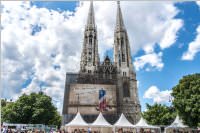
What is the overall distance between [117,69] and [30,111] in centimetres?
1836

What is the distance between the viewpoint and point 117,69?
49.6 m

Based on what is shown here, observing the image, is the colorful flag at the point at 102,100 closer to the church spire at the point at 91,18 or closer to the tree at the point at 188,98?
the tree at the point at 188,98

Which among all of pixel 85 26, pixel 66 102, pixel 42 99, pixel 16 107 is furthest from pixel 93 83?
pixel 85 26

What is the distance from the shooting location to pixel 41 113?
119ft

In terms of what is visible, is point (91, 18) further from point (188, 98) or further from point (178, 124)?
point (178, 124)

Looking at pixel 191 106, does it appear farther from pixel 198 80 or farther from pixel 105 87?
pixel 105 87

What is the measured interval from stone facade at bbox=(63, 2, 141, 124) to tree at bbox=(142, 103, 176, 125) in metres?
6.47

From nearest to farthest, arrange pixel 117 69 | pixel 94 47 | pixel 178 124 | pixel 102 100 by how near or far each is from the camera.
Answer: pixel 178 124 → pixel 102 100 → pixel 117 69 → pixel 94 47

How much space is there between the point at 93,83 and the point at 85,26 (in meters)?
17.6

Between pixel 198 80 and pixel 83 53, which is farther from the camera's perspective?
pixel 83 53

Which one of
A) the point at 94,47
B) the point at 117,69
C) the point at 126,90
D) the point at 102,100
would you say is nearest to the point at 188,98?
the point at 102,100

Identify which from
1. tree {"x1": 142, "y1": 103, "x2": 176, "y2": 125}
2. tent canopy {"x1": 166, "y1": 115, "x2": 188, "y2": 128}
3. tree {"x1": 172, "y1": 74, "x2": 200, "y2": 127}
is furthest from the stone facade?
tent canopy {"x1": 166, "y1": 115, "x2": 188, "y2": 128}

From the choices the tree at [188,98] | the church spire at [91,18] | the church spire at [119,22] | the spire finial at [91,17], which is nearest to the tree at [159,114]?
the tree at [188,98]

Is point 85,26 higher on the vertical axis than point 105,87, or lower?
higher
